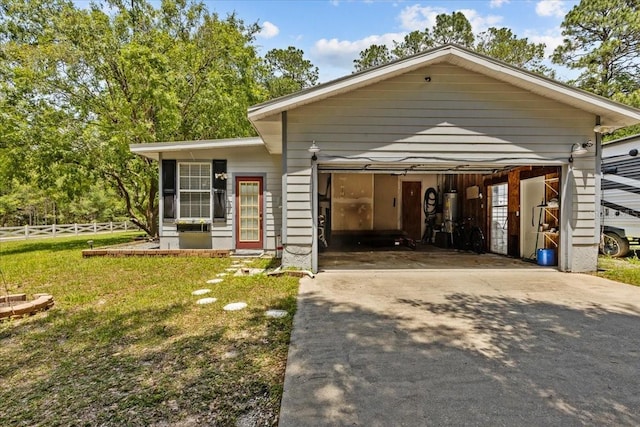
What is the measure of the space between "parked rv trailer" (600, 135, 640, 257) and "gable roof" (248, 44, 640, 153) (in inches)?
96.0

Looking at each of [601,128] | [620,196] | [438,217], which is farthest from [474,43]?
[601,128]

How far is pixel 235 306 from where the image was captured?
402 centimetres

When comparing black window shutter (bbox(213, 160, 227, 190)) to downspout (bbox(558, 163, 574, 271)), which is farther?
black window shutter (bbox(213, 160, 227, 190))

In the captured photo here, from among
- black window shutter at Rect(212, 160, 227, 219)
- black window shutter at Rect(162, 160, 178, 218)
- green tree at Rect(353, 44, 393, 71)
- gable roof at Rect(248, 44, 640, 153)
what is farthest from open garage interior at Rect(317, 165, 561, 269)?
green tree at Rect(353, 44, 393, 71)

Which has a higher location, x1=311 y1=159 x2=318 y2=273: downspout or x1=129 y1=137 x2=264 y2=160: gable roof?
x1=129 y1=137 x2=264 y2=160: gable roof

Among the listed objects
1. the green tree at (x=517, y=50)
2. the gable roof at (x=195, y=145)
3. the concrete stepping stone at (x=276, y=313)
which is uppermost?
the green tree at (x=517, y=50)

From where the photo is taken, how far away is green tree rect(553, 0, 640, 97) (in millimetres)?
12883

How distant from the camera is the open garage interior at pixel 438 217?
6969 mm

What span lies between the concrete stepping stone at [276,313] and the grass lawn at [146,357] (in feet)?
0.19

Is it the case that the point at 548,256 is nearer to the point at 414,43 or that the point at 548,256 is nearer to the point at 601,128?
the point at 601,128

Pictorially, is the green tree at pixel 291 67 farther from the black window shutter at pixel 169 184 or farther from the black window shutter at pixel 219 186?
the black window shutter at pixel 169 184

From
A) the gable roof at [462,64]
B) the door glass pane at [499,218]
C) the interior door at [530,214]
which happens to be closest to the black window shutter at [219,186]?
the gable roof at [462,64]

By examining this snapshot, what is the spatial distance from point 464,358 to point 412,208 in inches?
374

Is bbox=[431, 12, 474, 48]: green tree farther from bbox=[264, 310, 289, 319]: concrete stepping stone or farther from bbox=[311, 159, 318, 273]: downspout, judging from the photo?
bbox=[264, 310, 289, 319]: concrete stepping stone
